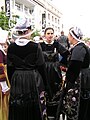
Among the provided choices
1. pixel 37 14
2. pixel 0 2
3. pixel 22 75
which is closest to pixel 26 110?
pixel 22 75

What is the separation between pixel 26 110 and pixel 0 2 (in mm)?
23074

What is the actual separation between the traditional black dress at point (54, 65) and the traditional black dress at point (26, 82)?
118cm

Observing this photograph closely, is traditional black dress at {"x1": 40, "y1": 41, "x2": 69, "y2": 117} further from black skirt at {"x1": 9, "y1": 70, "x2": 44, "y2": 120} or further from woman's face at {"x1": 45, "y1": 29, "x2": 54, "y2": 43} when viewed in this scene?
black skirt at {"x1": 9, "y1": 70, "x2": 44, "y2": 120}

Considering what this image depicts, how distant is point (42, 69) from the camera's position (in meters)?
3.92

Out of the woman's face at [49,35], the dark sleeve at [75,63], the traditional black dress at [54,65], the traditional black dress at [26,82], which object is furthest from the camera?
the woman's face at [49,35]

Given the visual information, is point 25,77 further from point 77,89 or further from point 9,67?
point 77,89

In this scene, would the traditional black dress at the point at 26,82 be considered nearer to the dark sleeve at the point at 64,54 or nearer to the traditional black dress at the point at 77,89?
the traditional black dress at the point at 77,89

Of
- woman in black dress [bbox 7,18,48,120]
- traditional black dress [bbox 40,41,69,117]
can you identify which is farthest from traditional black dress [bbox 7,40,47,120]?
traditional black dress [bbox 40,41,69,117]

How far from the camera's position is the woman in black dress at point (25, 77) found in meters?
3.82

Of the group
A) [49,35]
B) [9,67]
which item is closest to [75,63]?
[9,67]

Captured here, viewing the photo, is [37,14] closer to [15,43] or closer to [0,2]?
[0,2]

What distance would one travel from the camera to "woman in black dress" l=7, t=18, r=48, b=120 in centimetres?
382

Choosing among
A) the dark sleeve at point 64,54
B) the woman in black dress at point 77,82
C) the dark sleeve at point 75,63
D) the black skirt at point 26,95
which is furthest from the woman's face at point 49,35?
the black skirt at point 26,95

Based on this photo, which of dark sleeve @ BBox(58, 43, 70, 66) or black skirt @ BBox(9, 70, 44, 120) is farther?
dark sleeve @ BBox(58, 43, 70, 66)
